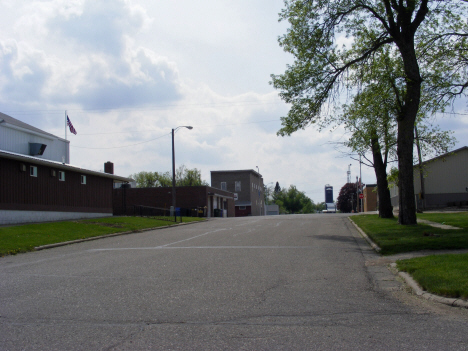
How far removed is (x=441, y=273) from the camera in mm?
7980

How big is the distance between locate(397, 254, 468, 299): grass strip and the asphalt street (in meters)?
0.38

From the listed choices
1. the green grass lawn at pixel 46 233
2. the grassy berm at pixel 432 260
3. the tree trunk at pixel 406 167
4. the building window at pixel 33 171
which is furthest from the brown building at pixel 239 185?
the grassy berm at pixel 432 260

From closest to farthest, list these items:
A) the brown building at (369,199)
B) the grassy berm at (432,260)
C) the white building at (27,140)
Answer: the grassy berm at (432,260)
the white building at (27,140)
the brown building at (369,199)

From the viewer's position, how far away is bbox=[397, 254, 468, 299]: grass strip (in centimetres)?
680

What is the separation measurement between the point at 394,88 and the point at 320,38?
170 inches

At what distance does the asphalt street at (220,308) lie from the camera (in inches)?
193

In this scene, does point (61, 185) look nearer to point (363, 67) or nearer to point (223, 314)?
point (363, 67)

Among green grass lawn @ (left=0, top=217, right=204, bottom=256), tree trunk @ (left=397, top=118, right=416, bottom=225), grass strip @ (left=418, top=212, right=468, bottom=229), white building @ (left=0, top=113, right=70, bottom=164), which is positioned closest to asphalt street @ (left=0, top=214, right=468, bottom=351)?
green grass lawn @ (left=0, top=217, right=204, bottom=256)

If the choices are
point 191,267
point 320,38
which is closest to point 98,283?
point 191,267

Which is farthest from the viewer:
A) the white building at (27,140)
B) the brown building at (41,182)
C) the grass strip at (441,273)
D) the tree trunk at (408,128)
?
the white building at (27,140)

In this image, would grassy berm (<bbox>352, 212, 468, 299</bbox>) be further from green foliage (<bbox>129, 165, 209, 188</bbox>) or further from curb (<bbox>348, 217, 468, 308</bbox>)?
green foliage (<bbox>129, 165, 209, 188</bbox>)

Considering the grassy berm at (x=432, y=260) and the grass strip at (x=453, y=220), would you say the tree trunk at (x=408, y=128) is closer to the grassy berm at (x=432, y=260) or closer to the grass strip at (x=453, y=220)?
the grassy berm at (x=432, y=260)

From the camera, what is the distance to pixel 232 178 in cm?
8862

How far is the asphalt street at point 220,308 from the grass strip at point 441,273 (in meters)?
0.38
